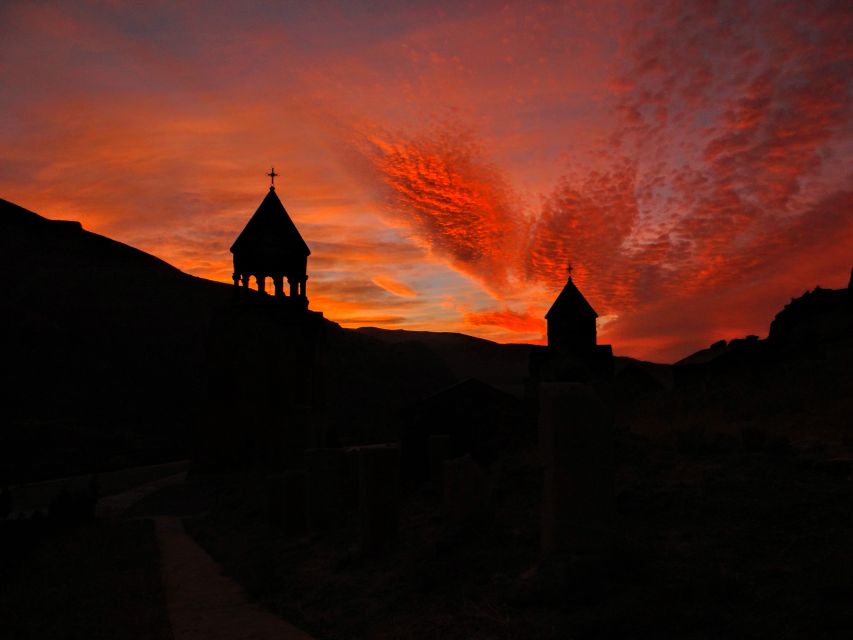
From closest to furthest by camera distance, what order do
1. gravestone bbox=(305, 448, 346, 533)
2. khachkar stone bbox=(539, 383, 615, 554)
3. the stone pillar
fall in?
khachkar stone bbox=(539, 383, 615, 554)
the stone pillar
gravestone bbox=(305, 448, 346, 533)

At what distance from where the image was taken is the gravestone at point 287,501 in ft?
41.2

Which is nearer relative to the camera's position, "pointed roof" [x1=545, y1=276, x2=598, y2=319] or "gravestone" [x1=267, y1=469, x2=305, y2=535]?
"gravestone" [x1=267, y1=469, x2=305, y2=535]

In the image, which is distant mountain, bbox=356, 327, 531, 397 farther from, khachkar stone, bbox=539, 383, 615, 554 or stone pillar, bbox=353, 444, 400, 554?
khachkar stone, bbox=539, 383, 615, 554

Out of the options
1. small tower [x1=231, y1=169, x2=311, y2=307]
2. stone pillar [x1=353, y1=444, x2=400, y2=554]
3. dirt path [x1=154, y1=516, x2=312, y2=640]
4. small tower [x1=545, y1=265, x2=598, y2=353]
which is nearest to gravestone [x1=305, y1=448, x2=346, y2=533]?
dirt path [x1=154, y1=516, x2=312, y2=640]

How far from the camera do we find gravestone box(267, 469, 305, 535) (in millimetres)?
12555

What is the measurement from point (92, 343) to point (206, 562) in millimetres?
61116

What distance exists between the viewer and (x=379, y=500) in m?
9.44

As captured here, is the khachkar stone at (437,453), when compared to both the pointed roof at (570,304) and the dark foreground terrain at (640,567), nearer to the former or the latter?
the dark foreground terrain at (640,567)

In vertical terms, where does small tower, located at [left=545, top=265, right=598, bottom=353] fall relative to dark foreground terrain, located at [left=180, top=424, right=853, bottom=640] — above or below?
above

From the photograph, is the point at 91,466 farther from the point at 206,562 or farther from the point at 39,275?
the point at 39,275

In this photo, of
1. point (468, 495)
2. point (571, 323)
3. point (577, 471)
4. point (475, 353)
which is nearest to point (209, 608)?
point (468, 495)

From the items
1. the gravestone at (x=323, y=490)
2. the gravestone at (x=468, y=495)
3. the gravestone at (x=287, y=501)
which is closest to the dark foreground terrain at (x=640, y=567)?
the gravestone at (x=468, y=495)

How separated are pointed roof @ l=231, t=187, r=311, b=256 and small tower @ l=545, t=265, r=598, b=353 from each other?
1523cm

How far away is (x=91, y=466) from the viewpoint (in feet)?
97.0
